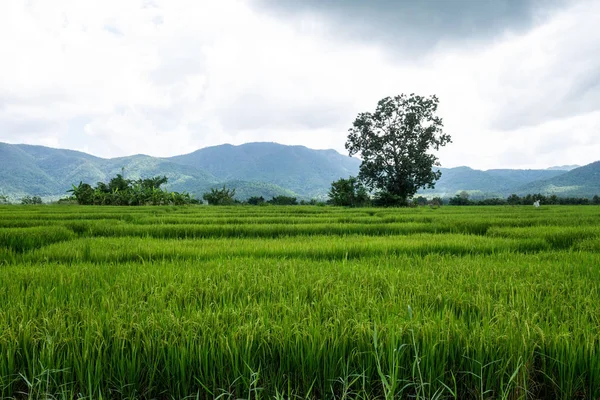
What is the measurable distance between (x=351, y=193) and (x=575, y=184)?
157321 mm

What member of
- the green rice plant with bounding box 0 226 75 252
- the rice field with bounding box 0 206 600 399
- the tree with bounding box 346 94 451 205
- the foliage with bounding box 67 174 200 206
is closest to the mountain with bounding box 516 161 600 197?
the tree with bounding box 346 94 451 205

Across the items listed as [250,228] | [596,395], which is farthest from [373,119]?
[596,395]

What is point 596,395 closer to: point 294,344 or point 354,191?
point 294,344

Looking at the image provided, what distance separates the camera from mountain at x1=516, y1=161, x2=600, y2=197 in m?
127

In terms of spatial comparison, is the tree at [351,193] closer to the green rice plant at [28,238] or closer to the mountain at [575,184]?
the green rice plant at [28,238]

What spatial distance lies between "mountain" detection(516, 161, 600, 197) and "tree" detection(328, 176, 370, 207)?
132 metres

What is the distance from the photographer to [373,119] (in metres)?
31.3

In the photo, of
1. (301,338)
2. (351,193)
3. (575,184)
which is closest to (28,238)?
(301,338)

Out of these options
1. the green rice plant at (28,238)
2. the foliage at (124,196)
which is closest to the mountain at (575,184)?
the foliage at (124,196)

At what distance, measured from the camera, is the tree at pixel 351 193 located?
3197cm

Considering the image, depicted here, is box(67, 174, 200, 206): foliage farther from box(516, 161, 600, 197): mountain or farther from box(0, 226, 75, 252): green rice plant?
box(516, 161, 600, 197): mountain

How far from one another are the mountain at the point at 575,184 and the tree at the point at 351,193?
13225 centimetres

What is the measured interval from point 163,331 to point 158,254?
3.14m

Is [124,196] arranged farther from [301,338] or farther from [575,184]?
[575,184]
